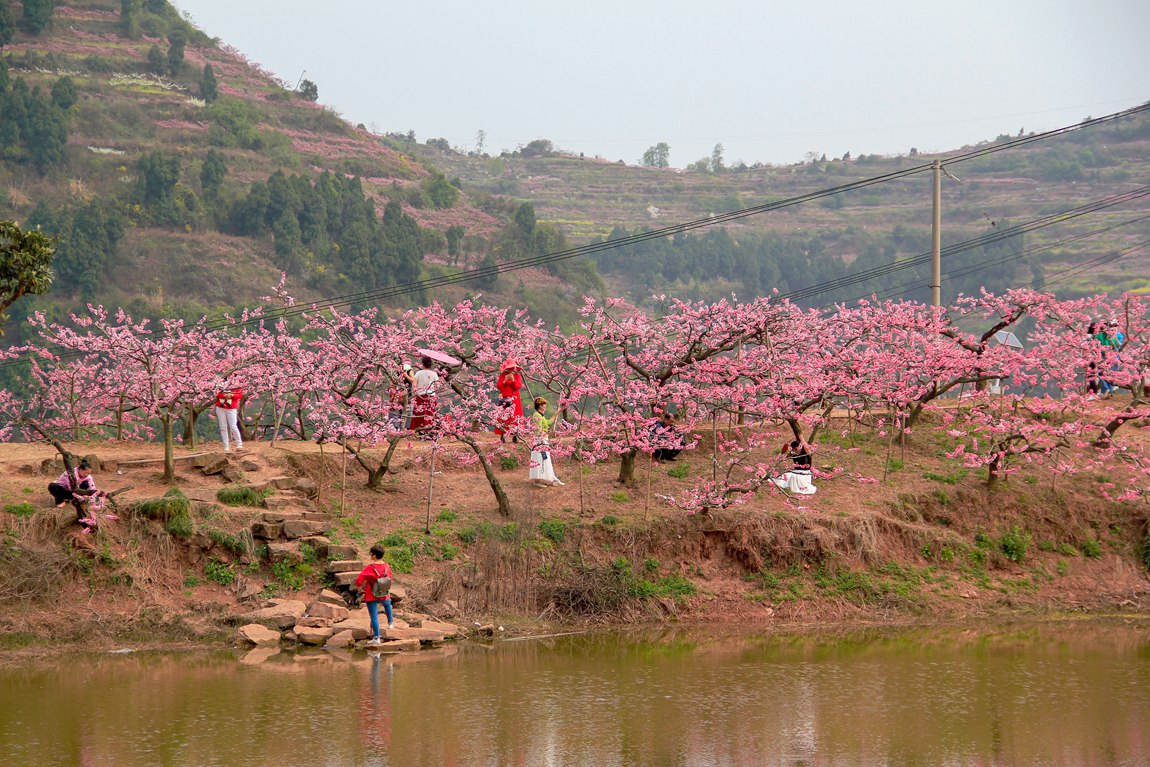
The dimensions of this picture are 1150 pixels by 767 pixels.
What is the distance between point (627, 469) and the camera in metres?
27.8

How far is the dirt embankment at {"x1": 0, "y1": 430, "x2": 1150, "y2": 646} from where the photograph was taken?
2212 cm

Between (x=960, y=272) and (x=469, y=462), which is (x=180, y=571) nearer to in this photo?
(x=469, y=462)

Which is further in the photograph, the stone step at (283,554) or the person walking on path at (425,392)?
the person walking on path at (425,392)

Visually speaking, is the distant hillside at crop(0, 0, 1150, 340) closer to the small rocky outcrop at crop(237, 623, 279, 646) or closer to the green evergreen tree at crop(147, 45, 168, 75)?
the green evergreen tree at crop(147, 45, 168, 75)

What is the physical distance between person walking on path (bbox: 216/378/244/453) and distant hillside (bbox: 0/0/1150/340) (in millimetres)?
26200

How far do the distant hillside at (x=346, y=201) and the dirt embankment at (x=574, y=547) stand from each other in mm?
28914

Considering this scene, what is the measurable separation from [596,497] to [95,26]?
66182 mm

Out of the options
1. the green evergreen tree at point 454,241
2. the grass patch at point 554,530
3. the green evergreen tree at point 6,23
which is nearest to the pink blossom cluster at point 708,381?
the grass patch at point 554,530

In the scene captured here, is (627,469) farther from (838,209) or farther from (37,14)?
(838,209)

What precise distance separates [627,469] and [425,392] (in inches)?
189

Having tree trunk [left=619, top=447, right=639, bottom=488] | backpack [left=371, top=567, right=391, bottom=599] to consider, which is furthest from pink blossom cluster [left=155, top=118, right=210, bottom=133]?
backpack [left=371, top=567, right=391, bottom=599]

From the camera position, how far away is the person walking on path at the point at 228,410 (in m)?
26.8

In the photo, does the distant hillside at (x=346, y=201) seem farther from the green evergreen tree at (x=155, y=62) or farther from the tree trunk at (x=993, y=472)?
the tree trunk at (x=993, y=472)

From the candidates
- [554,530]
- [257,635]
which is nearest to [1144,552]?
[554,530]
